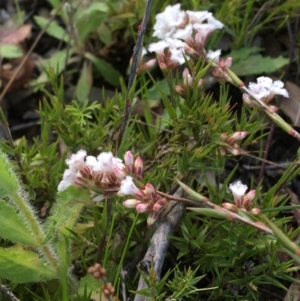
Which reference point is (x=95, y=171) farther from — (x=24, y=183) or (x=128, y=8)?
(x=128, y=8)

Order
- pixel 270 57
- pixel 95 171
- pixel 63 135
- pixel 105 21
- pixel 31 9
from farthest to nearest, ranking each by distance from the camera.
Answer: pixel 31 9 → pixel 105 21 → pixel 270 57 → pixel 63 135 → pixel 95 171

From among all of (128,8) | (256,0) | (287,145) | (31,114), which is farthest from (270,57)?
(31,114)

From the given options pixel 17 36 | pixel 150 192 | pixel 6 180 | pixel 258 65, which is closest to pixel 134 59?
pixel 150 192

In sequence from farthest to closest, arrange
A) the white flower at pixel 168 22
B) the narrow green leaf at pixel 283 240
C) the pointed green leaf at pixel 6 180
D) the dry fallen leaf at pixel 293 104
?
the dry fallen leaf at pixel 293 104 → the white flower at pixel 168 22 → the pointed green leaf at pixel 6 180 → the narrow green leaf at pixel 283 240

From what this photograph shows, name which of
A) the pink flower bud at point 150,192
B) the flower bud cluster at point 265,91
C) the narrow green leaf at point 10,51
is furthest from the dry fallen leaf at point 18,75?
the pink flower bud at point 150,192

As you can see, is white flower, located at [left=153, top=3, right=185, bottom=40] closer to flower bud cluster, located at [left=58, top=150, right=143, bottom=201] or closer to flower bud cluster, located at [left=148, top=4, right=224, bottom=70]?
flower bud cluster, located at [left=148, top=4, right=224, bottom=70]

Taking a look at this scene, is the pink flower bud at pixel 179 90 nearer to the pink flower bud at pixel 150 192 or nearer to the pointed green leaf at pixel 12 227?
the pink flower bud at pixel 150 192

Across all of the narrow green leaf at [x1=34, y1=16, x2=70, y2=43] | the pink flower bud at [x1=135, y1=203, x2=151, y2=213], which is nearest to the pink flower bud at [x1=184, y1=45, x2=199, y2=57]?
the pink flower bud at [x1=135, y1=203, x2=151, y2=213]
